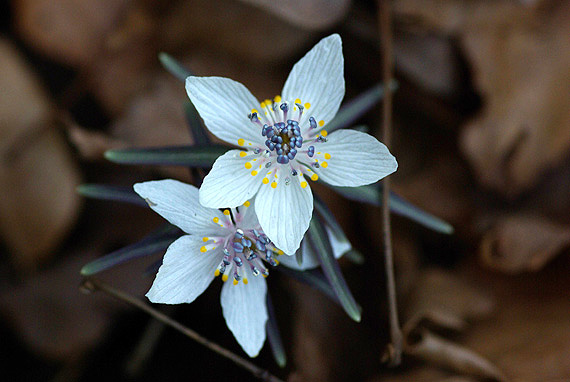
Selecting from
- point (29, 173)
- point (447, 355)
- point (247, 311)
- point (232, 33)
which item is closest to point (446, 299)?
point (447, 355)

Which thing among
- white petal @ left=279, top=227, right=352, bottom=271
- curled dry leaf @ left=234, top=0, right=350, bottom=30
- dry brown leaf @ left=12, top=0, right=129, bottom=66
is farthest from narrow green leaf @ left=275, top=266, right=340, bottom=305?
dry brown leaf @ left=12, top=0, right=129, bottom=66

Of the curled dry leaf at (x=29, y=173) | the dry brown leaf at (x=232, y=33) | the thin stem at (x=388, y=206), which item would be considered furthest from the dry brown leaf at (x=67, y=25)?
the thin stem at (x=388, y=206)

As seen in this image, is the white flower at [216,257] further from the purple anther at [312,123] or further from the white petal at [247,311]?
the purple anther at [312,123]

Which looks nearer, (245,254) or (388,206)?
(245,254)

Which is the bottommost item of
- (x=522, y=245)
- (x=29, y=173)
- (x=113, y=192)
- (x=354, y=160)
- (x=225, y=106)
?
(x=522, y=245)

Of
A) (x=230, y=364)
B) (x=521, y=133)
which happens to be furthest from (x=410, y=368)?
(x=521, y=133)

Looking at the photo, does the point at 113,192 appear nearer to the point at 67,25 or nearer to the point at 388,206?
the point at 388,206

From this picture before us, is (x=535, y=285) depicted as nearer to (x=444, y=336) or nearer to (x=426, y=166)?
(x=444, y=336)

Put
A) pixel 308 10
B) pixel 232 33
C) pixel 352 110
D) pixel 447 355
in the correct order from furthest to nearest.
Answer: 1. pixel 232 33
2. pixel 308 10
3. pixel 447 355
4. pixel 352 110
